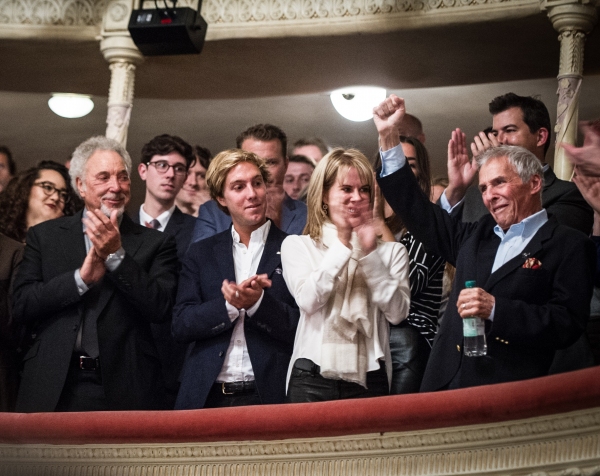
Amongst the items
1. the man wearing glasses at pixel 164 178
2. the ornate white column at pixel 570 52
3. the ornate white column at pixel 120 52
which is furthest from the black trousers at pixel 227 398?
the ornate white column at pixel 120 52

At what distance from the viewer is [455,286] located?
2.95 metres

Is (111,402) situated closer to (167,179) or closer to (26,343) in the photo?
(26,343)

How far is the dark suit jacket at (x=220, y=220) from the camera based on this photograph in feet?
12.4

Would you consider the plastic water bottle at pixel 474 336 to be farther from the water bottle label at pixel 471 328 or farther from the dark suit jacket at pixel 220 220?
the dark suit jacket at pixel 220 220

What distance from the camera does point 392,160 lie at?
3.14 metres

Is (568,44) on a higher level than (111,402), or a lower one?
higher

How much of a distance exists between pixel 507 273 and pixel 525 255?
7 cm

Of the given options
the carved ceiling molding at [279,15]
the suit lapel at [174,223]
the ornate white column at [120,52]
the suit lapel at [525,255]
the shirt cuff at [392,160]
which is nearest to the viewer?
the suit lapel at [525,255]

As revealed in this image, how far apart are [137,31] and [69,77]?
206 centimetres

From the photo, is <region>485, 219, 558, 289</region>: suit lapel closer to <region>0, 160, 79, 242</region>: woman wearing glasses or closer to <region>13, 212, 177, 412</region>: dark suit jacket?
<region>13, 212, 177, 412</region>: dark suit jacket

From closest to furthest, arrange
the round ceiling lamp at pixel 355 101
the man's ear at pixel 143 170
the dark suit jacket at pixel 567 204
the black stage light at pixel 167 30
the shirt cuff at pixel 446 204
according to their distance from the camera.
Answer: the dark suit jacket at pixel 567 204 < the shirt cuff at pixel 446 204 < the man's ear at pixel 143 170 < the black stage light at pixel 167 30 < the round ceiling lamp at pixel 355 101

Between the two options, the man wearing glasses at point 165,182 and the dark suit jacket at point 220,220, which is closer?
the dark suit jacket at point 220,220

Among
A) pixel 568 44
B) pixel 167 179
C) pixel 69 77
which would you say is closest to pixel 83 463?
pixel 167 179

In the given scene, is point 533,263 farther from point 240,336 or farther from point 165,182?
point 165,182
